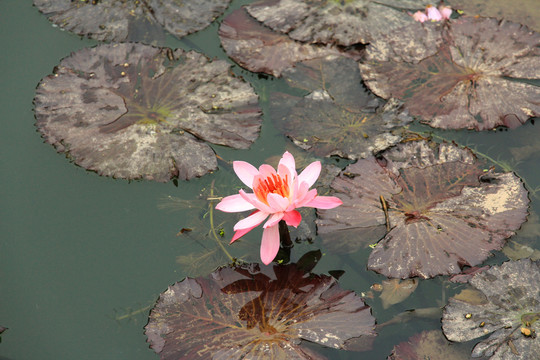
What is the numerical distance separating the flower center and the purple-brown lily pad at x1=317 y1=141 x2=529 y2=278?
0.43 metres

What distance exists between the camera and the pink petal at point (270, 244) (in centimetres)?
256

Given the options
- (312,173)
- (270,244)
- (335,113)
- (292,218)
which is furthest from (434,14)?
(270,244)

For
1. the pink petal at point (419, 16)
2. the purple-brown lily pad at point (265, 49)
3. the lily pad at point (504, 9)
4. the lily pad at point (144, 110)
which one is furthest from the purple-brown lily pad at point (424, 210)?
the lily pad at point (504, 9)

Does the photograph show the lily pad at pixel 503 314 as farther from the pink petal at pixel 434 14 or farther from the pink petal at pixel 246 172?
the pink petal at pixel 434 14

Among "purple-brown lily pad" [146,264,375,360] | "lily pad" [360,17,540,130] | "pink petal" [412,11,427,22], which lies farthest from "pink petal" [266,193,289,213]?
"pink petal" [412,11,427,22]

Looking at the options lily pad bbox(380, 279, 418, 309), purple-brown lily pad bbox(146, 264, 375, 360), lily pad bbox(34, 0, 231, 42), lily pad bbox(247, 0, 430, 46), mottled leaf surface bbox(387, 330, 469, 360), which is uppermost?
lily pad bbox(34, 0, 231, 42)

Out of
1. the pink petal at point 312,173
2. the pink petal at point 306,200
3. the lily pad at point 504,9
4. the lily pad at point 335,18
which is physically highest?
the lily pad at point 335,18

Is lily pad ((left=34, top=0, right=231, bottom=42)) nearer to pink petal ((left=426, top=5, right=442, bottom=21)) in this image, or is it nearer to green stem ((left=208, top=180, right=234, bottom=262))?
green stem ((left=208, top=180, right=234, bottom=262))

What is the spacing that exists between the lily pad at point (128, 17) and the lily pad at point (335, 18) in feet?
1.52

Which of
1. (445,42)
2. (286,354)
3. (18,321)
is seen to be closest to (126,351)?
(18,321)

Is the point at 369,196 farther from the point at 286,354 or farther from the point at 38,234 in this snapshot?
the point at 38,234

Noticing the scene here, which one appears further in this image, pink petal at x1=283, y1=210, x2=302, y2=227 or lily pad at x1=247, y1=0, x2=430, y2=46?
lily pad at x1=247, y1=0, x2=430, y2=46

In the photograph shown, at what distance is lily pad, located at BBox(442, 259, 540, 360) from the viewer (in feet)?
7.73

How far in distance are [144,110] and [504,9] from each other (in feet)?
9.66
